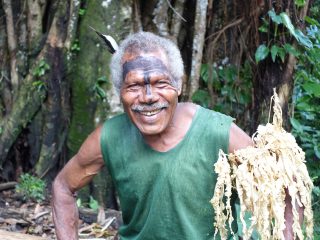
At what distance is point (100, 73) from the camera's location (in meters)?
4.33

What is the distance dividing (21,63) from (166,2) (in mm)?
1172

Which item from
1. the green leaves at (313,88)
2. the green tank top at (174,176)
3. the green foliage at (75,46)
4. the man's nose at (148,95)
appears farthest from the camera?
the green foliage at (75,46)

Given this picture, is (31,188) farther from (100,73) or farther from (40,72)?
(100,73)

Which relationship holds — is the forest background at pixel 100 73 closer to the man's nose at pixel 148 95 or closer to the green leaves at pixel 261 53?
the green leaves at pixel 261 53

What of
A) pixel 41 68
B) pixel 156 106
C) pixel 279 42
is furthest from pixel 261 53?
pixel 41 68

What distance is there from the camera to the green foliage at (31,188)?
446 centimetres

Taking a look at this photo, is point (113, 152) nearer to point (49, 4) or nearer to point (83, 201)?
point (83, 201)

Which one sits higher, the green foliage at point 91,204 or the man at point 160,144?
the man at point 160,144

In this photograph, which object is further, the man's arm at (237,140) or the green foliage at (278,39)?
the green foliage at (278,39)

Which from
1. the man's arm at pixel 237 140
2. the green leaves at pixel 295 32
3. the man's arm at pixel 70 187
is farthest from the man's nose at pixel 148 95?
the green leaves at pixel 295 32

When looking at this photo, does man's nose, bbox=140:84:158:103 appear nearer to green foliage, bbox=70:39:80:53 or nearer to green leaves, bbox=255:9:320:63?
green leaves, bbox=255:9:320:63

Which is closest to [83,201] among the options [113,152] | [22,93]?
[22,93]

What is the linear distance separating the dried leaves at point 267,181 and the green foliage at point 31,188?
2.42m

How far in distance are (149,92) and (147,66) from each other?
0.11 m
